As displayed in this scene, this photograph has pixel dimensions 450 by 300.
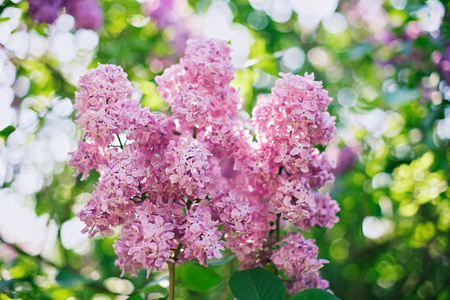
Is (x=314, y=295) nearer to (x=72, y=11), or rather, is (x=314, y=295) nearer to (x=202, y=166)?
(x=202, y=166)

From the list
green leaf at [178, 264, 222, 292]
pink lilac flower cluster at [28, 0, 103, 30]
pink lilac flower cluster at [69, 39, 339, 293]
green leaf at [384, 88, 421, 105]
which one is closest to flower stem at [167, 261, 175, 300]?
pink lilac flower cluster at [69, 39, 339, 293]

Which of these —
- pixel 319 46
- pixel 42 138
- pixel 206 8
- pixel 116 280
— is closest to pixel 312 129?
pixel 116 280

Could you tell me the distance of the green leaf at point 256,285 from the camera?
0.68m

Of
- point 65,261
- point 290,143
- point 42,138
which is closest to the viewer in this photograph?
point 290,143

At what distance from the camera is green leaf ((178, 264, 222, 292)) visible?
2.89 feet

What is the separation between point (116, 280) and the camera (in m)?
1.24

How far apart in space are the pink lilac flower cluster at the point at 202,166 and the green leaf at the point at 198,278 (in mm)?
158

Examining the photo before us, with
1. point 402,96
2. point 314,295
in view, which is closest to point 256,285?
point 314,295

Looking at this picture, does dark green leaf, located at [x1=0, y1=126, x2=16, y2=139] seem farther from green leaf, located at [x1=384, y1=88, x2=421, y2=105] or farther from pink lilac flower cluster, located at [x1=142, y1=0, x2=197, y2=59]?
green leaf, located at [x1=384, y1=88, x2=421, y2=105]

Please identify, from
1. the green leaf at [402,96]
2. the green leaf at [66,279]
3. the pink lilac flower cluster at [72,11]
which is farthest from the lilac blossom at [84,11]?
the green leaf at [402,96]

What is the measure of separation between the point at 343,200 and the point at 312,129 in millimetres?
1116

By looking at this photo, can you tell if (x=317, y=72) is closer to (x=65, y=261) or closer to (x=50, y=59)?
(x=50, y=59)

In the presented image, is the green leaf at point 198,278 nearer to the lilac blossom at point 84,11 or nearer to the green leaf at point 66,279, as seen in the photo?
the green leaf at point 66,279

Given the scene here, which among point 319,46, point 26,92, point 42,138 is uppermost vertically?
point 26,92
